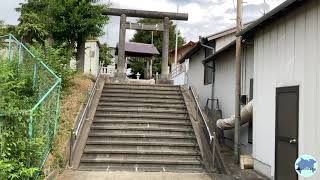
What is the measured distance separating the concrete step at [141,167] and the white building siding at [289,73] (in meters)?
1.74

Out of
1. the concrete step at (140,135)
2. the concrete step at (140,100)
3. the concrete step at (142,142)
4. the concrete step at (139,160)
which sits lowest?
the concrete step at (139,160)

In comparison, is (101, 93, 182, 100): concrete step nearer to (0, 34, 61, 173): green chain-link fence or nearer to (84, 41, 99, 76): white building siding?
(0, 34, 61, 173): green chain-link fence

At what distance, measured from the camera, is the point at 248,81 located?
12.2 meters

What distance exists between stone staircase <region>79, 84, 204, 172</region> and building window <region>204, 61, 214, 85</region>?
263cm

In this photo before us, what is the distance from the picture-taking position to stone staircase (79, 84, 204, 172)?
1051cm

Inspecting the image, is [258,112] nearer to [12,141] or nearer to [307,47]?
[307,47]

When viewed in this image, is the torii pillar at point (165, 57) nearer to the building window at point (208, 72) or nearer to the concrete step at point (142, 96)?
the building window at point (208, 72)

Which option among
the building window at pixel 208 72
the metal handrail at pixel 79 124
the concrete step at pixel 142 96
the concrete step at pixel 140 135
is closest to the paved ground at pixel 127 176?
the metal handrail at pixel 79 124

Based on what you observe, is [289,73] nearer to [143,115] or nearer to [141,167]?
[141,167]

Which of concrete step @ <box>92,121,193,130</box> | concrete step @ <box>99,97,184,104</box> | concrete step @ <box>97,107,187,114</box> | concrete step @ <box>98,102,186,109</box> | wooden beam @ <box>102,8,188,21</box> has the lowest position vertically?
concrete step @ <box>92,121,193,130</box>

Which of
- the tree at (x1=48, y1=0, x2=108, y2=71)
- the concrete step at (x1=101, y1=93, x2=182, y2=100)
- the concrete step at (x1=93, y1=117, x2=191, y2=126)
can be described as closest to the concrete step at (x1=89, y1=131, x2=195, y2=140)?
the concrete step at (x1=93, y1=117, x2=191, y2=126)

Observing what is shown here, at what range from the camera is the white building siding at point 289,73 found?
6953 mm

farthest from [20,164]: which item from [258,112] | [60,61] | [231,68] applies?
[231,68]

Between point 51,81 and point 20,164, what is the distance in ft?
14.0
